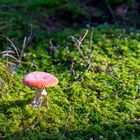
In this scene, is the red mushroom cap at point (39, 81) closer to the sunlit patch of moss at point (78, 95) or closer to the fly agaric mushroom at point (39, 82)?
the fly agaric mushroom at point (39, 82)

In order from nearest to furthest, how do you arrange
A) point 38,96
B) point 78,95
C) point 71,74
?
1. point 38,96
2. point 78,95
3. point 71,74

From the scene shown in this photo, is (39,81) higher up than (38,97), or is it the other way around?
(39,81)

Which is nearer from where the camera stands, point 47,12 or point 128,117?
point 128,117

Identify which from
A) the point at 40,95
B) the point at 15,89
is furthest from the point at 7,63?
the point at 40,95

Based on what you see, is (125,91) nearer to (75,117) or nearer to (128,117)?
(128,117)

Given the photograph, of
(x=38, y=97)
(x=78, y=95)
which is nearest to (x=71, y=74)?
(x=78, y=95)

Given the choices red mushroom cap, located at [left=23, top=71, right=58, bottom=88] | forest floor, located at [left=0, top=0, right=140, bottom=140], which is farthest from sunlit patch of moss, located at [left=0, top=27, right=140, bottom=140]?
red mushroom cap, located at [left=23, top=71, right=58, bottom=88]

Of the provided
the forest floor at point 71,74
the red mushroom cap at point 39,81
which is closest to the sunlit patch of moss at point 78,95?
the forest floor at point 71,74

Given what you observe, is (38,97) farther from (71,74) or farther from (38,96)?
(71,74)
